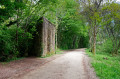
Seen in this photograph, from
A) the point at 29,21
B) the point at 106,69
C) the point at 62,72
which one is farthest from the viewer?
the point at 29,21

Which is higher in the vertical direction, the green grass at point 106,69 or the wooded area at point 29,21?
the wooded area at point 29,21

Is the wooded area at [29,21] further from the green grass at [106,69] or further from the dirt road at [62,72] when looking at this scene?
the green grass at [106,69]

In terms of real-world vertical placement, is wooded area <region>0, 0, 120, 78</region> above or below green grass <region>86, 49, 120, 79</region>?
above

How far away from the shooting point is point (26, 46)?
480 inches

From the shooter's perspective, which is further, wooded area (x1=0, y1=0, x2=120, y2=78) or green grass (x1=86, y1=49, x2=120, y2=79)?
wooded area (x1=0, y1=0, x2=120, y2=78)

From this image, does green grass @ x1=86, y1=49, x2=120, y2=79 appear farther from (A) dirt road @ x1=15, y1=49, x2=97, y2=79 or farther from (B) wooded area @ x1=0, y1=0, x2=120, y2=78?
(B) wooded area @ x1=0, y1=0, x2=120, y2=78

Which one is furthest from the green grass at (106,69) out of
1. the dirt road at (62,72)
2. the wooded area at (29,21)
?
the wooded area at (29,21)

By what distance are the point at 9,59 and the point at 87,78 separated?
7137 mm

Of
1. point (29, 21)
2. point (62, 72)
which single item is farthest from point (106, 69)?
point (29, 21)

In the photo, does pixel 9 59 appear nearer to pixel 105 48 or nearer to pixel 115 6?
pixel 115 6

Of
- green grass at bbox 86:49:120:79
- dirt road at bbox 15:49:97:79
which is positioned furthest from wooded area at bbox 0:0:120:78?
green grass at bbox 86:49:120:79

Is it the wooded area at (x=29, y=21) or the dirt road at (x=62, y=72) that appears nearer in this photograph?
the dirt road at (x=62, y=72)

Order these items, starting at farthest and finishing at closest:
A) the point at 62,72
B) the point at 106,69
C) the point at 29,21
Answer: the point at 29,21
the point at 106,69
the point at 62,72

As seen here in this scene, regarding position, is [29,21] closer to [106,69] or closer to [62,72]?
[62,72]
